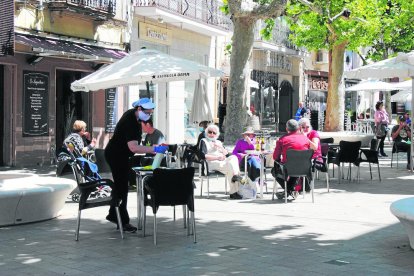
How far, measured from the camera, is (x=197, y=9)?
2841 cm

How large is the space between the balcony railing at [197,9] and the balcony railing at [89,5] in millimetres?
2601

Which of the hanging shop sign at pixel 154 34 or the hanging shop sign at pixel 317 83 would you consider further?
the hanging shop sign at pixel 317 83

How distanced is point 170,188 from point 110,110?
46.5 feet

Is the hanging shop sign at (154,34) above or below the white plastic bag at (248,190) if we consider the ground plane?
above

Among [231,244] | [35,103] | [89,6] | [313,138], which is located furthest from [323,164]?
[89,6]

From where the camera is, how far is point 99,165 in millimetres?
13281

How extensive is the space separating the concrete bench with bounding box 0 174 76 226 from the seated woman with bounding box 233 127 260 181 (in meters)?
3.85

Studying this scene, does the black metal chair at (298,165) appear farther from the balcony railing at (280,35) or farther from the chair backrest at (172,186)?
the balcony railing at (280,35)

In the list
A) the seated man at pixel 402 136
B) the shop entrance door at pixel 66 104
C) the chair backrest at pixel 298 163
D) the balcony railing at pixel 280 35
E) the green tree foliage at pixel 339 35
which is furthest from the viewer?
the balcony railing at pixel 280 35

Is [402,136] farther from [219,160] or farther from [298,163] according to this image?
[298,163]

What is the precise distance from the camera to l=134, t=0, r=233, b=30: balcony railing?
80.2 ft

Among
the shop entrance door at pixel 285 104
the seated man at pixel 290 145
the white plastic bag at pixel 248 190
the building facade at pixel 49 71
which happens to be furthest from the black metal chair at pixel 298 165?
the shop entrance door at pixel 285 104

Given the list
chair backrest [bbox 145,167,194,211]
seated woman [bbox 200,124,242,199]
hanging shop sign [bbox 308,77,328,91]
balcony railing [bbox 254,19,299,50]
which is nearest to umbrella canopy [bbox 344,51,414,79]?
seated woman [bbox 200,124,242,199]

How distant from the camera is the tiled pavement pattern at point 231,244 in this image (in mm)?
7285
